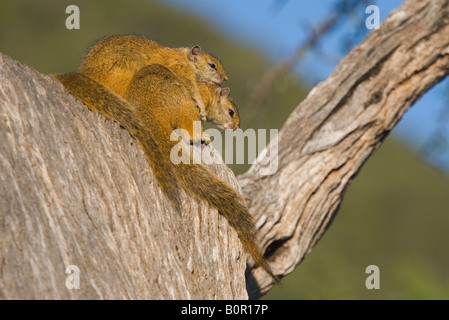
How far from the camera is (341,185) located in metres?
6.47

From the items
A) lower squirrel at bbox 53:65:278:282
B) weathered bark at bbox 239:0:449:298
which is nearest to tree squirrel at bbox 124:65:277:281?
lower squirrel at bbox 53:65:278:282

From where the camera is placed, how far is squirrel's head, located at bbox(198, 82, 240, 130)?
662cm

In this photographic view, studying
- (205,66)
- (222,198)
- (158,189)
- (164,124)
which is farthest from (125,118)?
(205,66)

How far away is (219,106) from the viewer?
676 centimetres

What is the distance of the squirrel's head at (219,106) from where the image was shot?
6.62 metres

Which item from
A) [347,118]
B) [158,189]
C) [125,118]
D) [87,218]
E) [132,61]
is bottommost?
[87,218]

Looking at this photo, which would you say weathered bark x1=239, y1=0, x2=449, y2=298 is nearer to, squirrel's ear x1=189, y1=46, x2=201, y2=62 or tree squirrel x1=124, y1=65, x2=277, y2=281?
squirrel's ear x1=189, y1=46, x2=201, y2=62

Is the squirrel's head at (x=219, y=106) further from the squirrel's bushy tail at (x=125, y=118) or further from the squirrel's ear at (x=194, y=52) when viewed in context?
the squirrel's bushy tail at (x=125, y=118)

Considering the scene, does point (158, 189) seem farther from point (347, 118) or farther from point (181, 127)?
point (347, 118)

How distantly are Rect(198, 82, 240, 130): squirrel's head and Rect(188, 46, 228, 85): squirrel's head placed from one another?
14 cm

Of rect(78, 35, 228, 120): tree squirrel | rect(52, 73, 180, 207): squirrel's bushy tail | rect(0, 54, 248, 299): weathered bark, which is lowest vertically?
rect(0, 54, 248, 299): weathered bark

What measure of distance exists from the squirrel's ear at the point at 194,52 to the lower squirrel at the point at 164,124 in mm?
1337

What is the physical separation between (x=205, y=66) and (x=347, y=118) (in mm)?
1593
